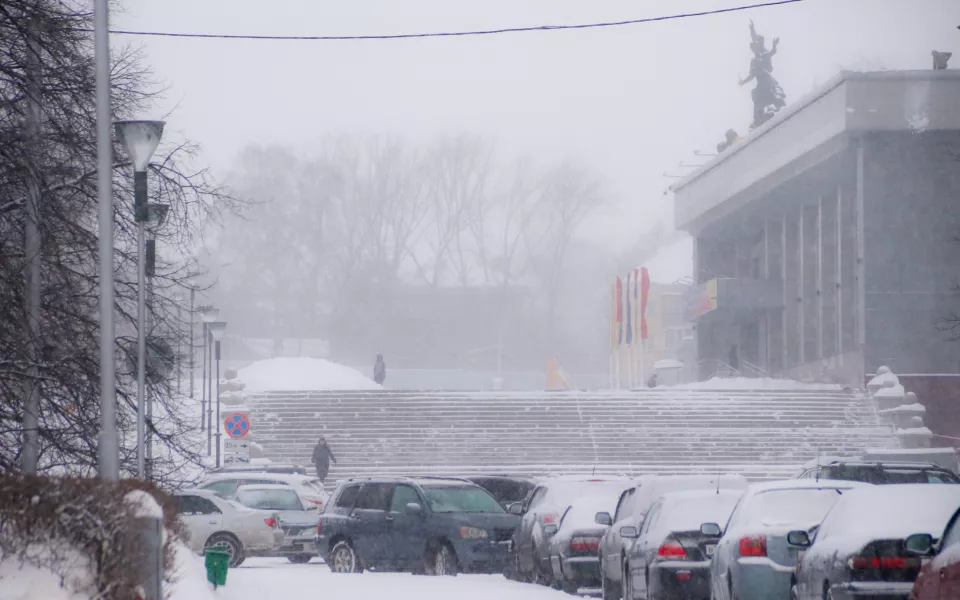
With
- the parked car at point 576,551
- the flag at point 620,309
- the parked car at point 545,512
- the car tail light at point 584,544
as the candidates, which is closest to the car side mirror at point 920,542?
the parked car at point 576,551

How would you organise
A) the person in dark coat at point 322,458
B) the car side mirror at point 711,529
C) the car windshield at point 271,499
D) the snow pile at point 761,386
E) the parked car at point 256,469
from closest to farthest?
1. the car side mirror at point 711,529
2. the car windshield at point 271,499
3. the parked car at point 256,469
4. the person in dark coat at point 322,458
5. the snow pile at point 761,386

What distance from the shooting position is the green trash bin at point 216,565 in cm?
1627

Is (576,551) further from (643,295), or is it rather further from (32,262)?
(643,295)

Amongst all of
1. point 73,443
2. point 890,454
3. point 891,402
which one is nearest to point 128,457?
point 73,443

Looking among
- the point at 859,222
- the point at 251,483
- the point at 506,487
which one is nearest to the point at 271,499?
the point at 251,483

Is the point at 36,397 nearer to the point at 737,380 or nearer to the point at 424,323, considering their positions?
the point at 737,380

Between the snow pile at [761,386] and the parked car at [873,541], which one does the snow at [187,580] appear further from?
the snow pile at [761,386]

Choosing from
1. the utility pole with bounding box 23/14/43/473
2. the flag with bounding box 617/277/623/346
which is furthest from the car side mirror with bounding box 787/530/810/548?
the flag with bounding box 617/277/623/346

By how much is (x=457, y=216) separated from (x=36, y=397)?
83666 mm

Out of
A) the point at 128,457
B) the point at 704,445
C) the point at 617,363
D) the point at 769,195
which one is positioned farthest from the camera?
the point at 617,363

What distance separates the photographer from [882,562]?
10828 mm

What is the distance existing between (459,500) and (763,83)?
69215mm

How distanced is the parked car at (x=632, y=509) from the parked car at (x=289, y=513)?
9799mm

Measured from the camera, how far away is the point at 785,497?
13781mm
